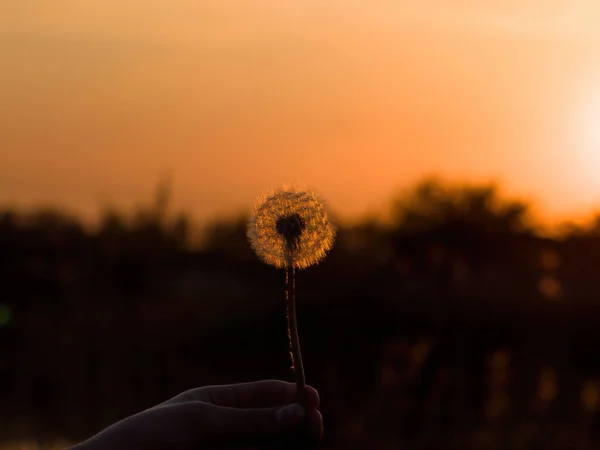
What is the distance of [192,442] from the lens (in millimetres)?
2480

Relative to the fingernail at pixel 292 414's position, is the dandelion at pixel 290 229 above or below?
above

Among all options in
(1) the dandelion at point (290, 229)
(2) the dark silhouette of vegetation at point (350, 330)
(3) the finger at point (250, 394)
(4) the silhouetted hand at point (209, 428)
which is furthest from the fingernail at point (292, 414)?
(2) the dark silhouette of vegetation at point (350, 330)

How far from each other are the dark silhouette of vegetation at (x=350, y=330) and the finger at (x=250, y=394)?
25.7 ft

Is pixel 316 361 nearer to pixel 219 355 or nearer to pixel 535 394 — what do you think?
pixel 219 355

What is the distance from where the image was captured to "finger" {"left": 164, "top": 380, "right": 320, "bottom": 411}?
2.76 metres

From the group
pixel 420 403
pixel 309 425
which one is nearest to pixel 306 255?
pixel 309 425

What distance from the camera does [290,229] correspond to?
2980 millimetres

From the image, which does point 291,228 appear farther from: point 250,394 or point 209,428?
point 209,428

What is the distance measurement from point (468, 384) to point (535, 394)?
84 centimetres

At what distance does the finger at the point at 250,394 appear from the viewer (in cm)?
276

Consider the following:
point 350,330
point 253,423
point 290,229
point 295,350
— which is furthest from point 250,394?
point 350,330

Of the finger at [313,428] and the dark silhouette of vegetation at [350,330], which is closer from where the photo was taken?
the finger at [313,428]

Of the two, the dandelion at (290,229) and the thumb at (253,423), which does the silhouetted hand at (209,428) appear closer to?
the thumb at (253,423)

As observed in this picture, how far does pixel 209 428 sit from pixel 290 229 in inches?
31.1
